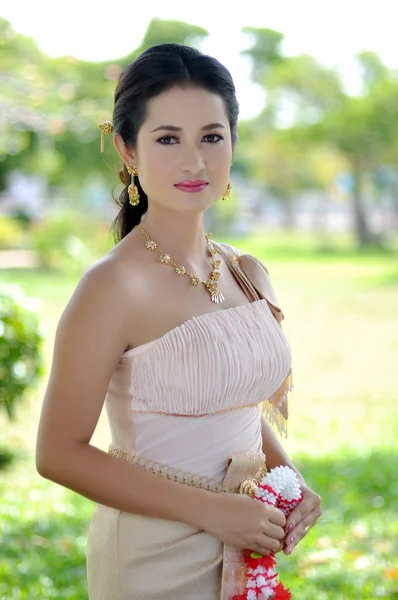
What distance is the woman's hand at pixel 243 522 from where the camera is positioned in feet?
5.00

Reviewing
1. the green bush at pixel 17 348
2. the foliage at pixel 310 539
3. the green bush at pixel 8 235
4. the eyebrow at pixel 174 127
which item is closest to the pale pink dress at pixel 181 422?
the eyebrow at pixel 174 127

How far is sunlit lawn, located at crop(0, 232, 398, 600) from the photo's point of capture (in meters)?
3.50

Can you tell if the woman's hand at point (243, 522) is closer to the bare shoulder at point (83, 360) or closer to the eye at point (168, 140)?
the bare shoulder at point (83, 360)

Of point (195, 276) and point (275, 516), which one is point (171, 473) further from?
point (195, 276)

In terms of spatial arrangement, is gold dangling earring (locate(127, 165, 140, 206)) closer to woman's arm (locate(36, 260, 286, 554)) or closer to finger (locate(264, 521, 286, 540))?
woman's arm (locate(36, 260, 286, 554))

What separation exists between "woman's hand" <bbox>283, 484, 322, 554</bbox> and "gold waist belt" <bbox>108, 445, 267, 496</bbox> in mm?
91

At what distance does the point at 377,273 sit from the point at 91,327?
1747 centimetres

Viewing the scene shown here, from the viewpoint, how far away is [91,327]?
149 cm

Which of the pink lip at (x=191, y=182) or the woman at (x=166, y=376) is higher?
the pink lip at (x=191, y=182)

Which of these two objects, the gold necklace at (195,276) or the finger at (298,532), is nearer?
the finger at (298,532)

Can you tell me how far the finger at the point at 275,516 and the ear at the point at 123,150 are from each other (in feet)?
2.37

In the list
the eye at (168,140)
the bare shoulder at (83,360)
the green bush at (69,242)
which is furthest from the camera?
the green bush at (69,242)

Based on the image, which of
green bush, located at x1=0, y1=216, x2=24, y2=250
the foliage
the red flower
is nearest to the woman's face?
the red flower

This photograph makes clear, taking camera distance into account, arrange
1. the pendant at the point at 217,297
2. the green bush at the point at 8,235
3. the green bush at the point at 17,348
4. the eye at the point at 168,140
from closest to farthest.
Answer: the eye at the point at 168,140 < the pendant at the point at 217,297 < the green bush at the point at 17,348 < the green bush at the point at 8,235
